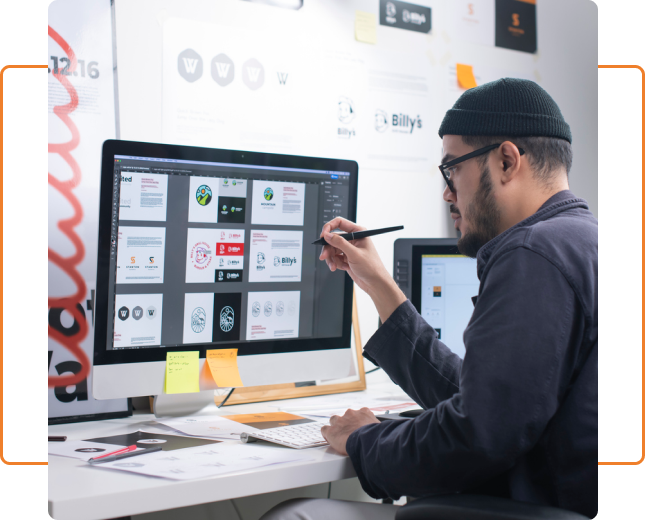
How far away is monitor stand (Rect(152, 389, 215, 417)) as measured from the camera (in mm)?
1275

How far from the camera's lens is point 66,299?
133 centimetres

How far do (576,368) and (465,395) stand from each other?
0.58ft

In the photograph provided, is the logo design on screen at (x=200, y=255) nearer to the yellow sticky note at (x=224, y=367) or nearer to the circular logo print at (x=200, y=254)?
the circular logo print at (x=200, y=254)

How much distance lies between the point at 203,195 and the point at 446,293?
0.72 meters

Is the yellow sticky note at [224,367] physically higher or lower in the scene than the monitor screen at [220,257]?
lower

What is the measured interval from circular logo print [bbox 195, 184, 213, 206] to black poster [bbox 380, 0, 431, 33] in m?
1.01

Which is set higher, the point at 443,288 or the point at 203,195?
the point at 203,195

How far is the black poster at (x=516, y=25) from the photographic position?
216cm

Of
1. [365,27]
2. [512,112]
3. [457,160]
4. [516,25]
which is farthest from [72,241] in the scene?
[516,25]

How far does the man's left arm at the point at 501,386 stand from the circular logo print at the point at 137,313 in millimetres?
604

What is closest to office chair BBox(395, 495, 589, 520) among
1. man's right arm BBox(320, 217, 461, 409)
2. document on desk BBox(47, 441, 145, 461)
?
man's right arm BBox(320, 217, 461, 409)

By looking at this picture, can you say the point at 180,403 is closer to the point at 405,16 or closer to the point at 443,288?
the point at 443,288

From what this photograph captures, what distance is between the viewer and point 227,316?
1.29 metres

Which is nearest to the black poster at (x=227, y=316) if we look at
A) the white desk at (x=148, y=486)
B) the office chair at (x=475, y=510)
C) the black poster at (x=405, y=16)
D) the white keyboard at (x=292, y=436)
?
the white keyboard at (x=292, y=436)
